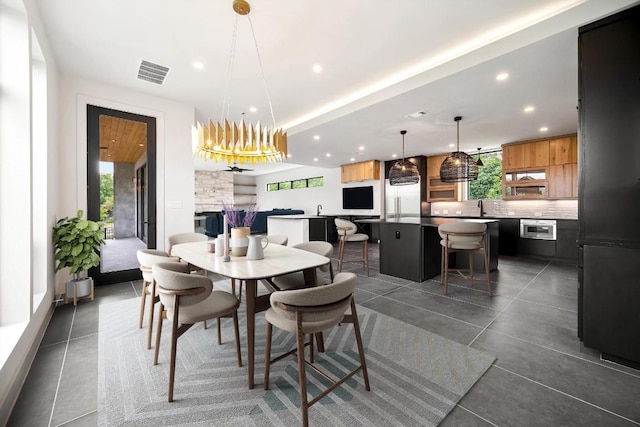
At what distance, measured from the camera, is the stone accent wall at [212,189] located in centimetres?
1206

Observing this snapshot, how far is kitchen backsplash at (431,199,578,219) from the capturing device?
217 inches

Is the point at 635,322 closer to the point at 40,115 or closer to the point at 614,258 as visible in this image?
the point at 614,258

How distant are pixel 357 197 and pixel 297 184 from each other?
11.7 ft

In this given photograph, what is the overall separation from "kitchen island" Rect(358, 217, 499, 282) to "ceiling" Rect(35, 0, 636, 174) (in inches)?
68.6

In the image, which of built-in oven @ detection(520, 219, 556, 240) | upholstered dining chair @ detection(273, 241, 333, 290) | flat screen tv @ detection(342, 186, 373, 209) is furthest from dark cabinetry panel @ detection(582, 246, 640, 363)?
flat screen tv @ detection(342, 186, 373, 209)

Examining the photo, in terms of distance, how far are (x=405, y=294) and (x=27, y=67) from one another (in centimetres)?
415

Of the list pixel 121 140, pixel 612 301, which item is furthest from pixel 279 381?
pixel 121 140

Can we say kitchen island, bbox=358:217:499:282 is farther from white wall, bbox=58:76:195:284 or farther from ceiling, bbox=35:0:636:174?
white wall, bbox=58:76:195:284

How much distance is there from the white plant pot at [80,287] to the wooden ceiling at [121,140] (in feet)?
5.40

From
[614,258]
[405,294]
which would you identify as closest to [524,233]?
[405,294]

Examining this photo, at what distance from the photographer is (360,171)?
848 centimetres

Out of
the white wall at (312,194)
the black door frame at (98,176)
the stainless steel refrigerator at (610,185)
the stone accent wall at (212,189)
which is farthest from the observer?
the stone accent wall at (212,189)

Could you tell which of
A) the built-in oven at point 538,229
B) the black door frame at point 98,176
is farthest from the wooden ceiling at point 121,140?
the built-in oven at point 538,229

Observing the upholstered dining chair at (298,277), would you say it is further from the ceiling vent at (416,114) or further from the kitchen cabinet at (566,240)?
the kitchen cabinet at (566,240)
